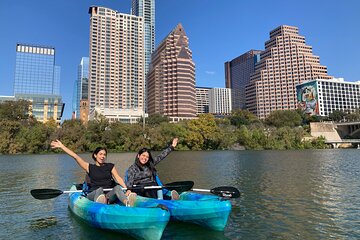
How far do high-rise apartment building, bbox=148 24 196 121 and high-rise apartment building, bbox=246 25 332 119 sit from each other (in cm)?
5462

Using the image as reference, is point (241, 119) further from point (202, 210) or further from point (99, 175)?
point (202, 210)

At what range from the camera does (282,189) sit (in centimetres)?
1505

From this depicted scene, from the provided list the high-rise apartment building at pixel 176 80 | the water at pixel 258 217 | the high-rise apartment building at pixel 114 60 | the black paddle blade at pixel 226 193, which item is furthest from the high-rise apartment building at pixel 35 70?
the black paddle blade at pixel 226 193

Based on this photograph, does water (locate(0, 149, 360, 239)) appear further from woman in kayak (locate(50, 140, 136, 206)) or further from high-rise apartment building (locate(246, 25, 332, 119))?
high-rise apartment building (locate(246, 25, 332, 119))

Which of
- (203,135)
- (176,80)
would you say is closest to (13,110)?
(203,135)

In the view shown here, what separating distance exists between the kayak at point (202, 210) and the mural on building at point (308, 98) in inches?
5778

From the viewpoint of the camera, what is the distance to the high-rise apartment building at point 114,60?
15938 centimetres

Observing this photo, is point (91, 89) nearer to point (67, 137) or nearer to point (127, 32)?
point (127, 32)

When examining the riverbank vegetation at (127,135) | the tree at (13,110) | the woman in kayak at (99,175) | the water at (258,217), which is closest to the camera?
the water at (258,217)

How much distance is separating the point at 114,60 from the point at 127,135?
346 ft

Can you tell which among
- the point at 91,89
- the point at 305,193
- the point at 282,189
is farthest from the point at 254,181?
the point at 91,89

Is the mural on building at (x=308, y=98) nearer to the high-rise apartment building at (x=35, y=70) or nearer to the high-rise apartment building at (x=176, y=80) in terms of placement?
the high-rise apartment building at (x=176, y=80)

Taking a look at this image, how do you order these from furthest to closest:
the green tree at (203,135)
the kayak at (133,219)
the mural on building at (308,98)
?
the mural on building at (308,98) < the green tree at (203,135) < the kayak at (133,219)

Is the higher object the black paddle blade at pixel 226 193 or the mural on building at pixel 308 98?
the mural on building at pixel 308 98
